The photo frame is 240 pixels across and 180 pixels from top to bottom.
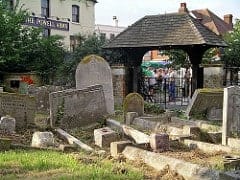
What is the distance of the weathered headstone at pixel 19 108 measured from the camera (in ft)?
40.4

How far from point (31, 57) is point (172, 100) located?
7614 millimetres

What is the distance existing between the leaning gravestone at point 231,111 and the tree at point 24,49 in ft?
44.9

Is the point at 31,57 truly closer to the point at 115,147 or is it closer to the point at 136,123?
the point at 136,123

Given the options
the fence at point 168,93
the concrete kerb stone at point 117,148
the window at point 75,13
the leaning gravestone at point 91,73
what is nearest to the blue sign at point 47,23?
the window at point 75,13

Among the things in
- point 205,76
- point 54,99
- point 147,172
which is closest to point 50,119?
point 54,99

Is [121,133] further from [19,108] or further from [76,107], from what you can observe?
[19,108]

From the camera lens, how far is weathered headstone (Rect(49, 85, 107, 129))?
511 inches

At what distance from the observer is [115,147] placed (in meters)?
8.93

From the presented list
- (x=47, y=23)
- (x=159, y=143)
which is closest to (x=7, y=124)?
(x=159, y=143)

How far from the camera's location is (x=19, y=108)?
12461 mm

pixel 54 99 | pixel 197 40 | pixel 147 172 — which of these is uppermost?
pixel 197 40

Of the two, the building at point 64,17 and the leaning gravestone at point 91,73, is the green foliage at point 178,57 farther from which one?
the leaning gravestone at point 91,73

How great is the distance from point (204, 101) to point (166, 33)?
626 cm

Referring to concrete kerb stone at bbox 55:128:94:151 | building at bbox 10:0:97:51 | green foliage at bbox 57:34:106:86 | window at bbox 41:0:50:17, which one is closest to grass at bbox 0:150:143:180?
concrete kerb stone at bbox 55:128:94:151
